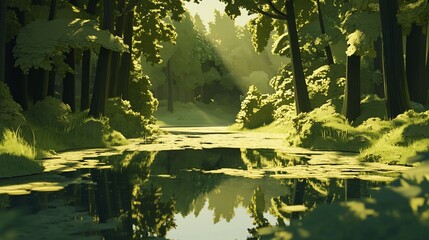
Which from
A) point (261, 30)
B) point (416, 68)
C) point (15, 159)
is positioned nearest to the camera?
point (15, 159)

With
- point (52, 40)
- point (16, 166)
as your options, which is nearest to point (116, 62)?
point (52, 40)

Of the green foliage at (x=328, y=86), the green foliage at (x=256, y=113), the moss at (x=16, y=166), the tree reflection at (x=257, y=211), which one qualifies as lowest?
the tree reflection at (x=257, y=211)

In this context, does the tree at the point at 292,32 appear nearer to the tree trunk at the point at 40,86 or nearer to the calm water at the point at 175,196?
the tree trunk at the point at 40,86

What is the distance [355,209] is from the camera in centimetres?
481

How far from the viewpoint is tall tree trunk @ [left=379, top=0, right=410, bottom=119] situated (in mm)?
21031

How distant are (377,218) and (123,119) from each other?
2665 centimetres

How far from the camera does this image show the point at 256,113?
46.6m

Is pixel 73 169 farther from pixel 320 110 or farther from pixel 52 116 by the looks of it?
pixel 320 110

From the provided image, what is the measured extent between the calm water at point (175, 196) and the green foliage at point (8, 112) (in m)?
2.95

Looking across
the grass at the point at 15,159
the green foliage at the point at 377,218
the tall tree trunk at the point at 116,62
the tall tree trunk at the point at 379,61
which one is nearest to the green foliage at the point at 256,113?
the tall tree trunk at the point at 379,61

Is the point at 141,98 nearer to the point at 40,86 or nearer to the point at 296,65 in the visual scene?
the point at 296,65

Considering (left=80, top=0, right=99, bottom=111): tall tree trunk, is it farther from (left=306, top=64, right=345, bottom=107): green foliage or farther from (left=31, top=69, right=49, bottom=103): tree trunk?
(left=306, top=64, right=345, bottom=107): green foliage

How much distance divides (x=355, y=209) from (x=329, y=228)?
277 millimetres

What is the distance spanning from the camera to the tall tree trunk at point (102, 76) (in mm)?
26406
